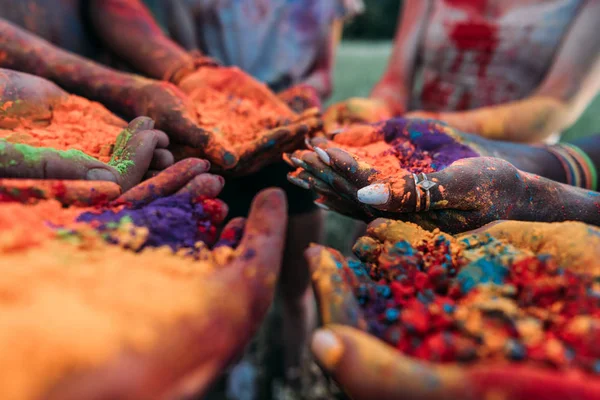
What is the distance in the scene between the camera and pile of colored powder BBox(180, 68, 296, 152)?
41.9 inches

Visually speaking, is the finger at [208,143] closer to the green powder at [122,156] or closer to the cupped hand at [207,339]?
the green powder at [122,156]

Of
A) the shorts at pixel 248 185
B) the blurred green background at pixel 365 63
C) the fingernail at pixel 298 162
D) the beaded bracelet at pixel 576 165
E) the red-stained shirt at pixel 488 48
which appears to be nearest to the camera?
the fingernail at pixel 298 162

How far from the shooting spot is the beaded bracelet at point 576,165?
3.45 ft

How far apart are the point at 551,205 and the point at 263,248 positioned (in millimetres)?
611

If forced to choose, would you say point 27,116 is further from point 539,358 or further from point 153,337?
point 539,358

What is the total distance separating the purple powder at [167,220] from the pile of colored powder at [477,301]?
28 cm

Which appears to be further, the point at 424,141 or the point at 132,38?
the point at 132,38

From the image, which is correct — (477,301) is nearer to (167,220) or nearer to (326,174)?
(326,174)

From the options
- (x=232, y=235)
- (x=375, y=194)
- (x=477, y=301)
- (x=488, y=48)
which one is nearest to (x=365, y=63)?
(x=488, y=48)

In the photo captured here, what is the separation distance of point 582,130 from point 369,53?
1.53m

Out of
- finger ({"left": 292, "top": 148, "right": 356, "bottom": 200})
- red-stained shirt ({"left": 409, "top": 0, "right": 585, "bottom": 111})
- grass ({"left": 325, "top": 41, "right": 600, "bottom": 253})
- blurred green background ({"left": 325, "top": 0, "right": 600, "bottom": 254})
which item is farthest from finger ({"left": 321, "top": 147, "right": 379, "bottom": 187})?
grass ({"left": 325, "top": 41, "right": 600, "bottom": 253})

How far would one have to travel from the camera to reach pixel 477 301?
548mm

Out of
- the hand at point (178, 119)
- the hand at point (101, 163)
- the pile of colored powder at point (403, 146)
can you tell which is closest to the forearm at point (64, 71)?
the hand at point (178, 119)

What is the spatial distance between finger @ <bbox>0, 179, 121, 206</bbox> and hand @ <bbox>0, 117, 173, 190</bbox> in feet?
0.10
